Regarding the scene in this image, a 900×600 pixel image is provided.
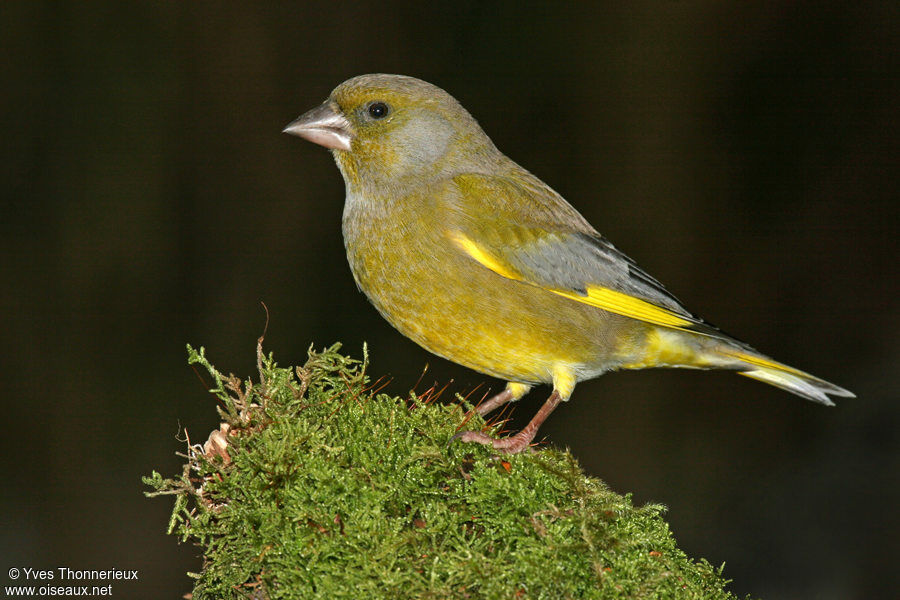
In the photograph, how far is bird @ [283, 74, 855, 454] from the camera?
11.9 ft

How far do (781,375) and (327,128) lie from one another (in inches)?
100

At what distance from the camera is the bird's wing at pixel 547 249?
3.75 metres

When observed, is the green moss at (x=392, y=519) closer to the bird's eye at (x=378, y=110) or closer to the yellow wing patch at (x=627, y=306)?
the yellow wing patch at (x=627, y=306)

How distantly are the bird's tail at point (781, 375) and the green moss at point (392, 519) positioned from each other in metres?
1.62

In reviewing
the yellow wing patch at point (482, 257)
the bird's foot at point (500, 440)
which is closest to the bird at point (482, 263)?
the yellow wing patch at point (482, 257)

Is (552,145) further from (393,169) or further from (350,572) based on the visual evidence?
(350,572)

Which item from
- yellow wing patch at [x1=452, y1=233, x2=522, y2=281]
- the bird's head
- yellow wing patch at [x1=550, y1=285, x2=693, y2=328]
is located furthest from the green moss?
the bird's head

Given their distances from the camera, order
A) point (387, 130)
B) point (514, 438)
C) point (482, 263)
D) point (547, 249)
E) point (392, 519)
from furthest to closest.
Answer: point (387, 130) < point (547, 249) < point (482, 263) < point (514, 438) < point (392, 519)

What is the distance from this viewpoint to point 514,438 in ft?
10.8

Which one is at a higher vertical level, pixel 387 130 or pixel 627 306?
pixel 387 130

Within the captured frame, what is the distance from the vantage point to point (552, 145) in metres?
7.99

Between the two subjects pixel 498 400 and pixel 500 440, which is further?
pixel 498 400

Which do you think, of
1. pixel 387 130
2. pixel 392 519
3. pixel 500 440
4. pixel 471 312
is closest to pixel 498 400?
pixel 471 312

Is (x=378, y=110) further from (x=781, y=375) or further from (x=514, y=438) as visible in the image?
(x=781, y=375)
